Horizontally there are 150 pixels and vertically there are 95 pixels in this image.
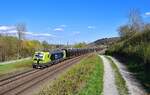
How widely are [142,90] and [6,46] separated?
10439 centimetres

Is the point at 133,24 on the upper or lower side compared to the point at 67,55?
upper

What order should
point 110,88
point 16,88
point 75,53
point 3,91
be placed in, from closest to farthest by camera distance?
point 110,88
point 3,91
point 16,88
point 75,53

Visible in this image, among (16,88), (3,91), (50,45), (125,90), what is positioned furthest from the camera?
(50,45)

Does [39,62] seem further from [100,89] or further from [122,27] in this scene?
[122,27]

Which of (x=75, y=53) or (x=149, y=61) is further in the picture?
(x=75, y=53)

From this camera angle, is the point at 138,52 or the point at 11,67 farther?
the point at 11,67

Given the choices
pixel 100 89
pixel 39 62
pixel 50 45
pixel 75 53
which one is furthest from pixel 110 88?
pixel 50 45

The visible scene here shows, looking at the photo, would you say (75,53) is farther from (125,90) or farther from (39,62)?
(125,90)

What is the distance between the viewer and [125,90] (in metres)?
20.4

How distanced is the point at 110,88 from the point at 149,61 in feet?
32.3

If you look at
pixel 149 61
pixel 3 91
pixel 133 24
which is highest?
pixel 133 24

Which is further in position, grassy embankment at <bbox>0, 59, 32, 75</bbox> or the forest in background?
grassy embankment at <bbox>0, 59, 32, 75</bbox>

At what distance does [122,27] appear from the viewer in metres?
114

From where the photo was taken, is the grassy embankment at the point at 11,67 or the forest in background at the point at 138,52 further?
the grassy embankment at the point at 11,67
